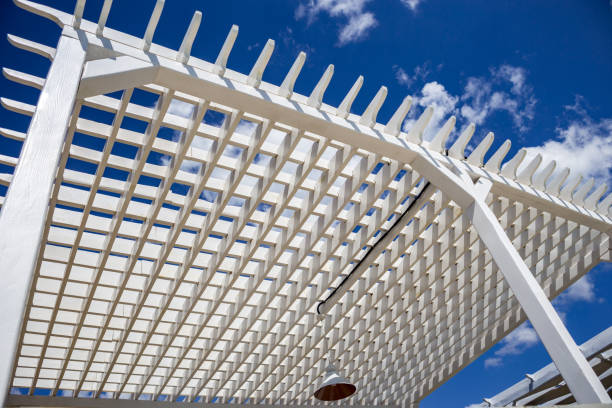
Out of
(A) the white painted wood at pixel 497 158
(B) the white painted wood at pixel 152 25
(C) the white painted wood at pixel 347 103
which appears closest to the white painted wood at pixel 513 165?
(A) the white painted wood at pixel 497 158

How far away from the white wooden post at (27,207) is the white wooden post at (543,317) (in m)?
3.71

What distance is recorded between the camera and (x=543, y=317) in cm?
438

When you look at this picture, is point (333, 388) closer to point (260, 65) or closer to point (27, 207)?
point (260, 65)

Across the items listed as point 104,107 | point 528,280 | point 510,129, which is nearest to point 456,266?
point 528,280

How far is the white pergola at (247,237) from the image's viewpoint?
3.99m

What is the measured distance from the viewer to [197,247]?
619cm

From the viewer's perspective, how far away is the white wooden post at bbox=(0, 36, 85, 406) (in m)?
2.26

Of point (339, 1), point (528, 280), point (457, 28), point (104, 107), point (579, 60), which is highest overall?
point (579, 60)

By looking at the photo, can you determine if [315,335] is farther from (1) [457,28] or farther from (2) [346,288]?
(1) [457,28]

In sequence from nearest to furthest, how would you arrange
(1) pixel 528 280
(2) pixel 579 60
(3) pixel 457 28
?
(1) pixel 528 280, (3) pixel 457 28, (2) pixel 579 60

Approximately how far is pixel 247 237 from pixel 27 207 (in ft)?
12.8

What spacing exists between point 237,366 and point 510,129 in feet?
70.9

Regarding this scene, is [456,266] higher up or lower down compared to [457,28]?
lower down

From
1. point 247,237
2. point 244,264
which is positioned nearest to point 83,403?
point 244,264
